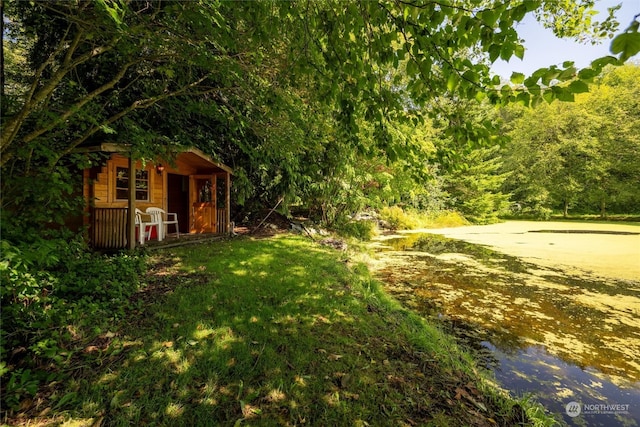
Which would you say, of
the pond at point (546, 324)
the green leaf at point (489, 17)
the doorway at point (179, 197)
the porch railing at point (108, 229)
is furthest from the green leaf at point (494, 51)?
the doorway at point (179, 197)

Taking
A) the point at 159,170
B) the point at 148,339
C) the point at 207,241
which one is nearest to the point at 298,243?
the point at 207,241

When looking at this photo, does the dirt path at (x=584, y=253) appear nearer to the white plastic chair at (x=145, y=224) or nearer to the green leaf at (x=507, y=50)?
the green leaf at (x=507, y=50)

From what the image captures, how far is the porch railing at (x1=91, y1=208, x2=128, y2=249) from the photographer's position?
20.4 feet

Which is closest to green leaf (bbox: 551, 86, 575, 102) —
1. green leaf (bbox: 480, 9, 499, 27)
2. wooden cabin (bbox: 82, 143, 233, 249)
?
green leaf (bbox: 480, 9, 499, 27)

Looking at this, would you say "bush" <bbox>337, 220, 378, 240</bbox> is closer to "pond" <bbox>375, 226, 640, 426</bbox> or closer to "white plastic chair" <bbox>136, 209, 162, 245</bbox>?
"pond" <bbox>375, 226, 640, 426</bbox>

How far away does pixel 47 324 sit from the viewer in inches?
99.5

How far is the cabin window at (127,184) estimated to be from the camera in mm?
7805

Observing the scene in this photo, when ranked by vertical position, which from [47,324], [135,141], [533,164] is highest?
[533,164]

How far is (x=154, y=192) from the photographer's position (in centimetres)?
859

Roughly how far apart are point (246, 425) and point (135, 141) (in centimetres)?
479

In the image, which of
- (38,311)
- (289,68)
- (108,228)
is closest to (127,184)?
(108,228)

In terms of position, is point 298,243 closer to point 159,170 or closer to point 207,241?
point 207,241

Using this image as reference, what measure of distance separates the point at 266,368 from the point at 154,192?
775 centimetres

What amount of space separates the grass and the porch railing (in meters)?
2.66
